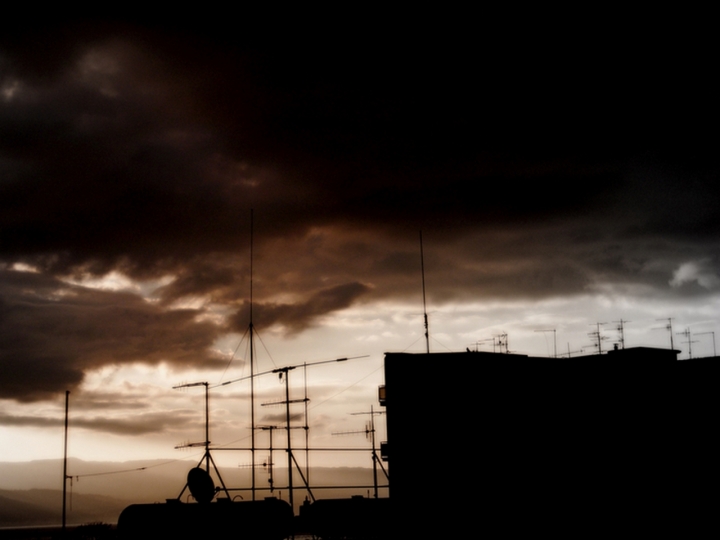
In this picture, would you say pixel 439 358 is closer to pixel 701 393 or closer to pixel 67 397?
pixel 701 393

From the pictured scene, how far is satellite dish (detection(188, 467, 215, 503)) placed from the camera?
44594 mm

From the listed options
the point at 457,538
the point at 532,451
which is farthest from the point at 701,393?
the point at 457,538

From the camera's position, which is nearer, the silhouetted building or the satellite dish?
the silhouetted building

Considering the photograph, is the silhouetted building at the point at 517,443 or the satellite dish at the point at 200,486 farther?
the satellite dish at the point at 200,486

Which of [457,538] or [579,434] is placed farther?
[579,434]

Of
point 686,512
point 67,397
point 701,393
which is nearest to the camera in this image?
point 686,512

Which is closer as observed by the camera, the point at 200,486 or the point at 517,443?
the point at 517,443

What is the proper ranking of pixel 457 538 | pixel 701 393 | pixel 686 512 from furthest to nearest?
pixel 701 393 < pixel 686 512 < pixel 457 538

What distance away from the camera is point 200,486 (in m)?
44.7

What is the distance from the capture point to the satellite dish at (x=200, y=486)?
44.6 meters

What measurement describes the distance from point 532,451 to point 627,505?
6296 millimetres

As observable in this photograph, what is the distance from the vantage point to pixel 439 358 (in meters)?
41.0

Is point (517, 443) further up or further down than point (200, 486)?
further up

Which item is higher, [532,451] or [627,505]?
[532,451]
